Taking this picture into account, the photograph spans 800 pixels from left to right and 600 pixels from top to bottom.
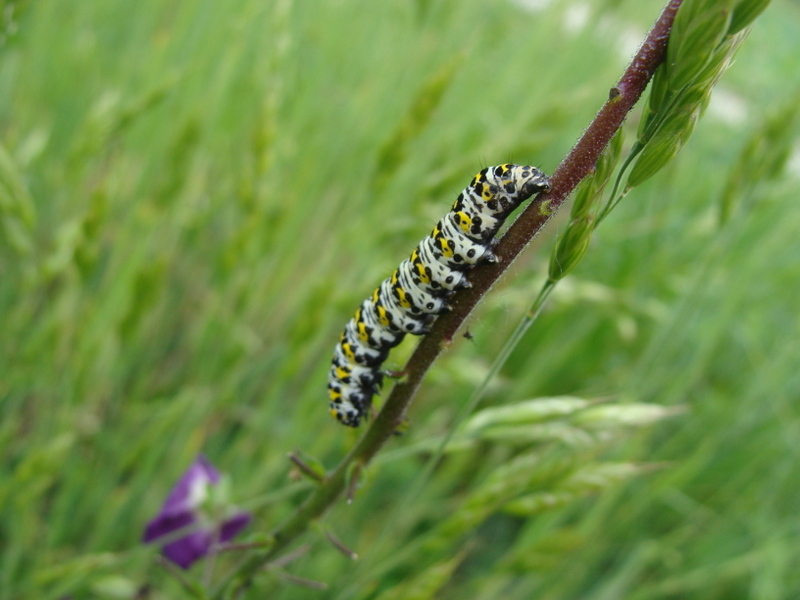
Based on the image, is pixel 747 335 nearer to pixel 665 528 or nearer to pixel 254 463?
pixel 665 528

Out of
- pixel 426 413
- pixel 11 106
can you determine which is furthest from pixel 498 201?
pixel 11 106

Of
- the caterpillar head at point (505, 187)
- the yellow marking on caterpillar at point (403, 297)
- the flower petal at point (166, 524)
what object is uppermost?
the caterpillar head at point (505, 187)

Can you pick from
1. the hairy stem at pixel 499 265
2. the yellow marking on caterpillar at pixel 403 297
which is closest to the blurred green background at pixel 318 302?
the yellow marking on caterpillar at pixel 403 297

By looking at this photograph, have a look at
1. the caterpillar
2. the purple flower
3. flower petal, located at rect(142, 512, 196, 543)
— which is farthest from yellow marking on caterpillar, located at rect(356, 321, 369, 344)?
flower petal, located at rect(142, 512, 196, 543)

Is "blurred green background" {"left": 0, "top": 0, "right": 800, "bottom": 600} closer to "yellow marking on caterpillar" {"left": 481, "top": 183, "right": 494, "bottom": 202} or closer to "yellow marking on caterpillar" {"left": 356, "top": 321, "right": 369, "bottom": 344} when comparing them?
"yellow marking on caterpillar" {"left": 356, "top": 321, "right": 369, "bottom": 344}

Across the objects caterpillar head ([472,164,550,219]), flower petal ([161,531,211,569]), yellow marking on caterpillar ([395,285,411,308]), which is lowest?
flower petal ([161,531,211,569])

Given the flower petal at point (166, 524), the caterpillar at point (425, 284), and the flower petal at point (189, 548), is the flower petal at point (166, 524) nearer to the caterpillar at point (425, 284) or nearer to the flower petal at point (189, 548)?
the flower petal at point (189, 548)
